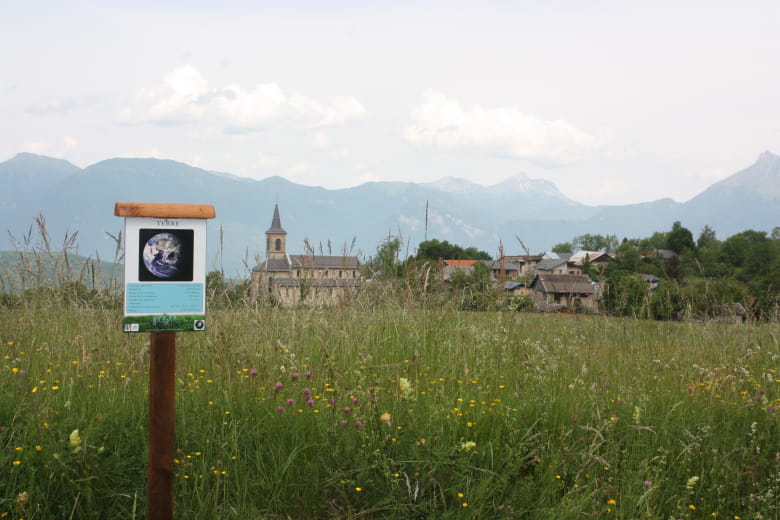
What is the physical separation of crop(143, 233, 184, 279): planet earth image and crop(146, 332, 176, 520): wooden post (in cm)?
33

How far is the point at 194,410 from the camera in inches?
157

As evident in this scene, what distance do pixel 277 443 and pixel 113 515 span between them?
1019mm

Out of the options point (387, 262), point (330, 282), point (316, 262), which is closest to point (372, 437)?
point (316, 262)

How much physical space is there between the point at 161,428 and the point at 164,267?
843mm

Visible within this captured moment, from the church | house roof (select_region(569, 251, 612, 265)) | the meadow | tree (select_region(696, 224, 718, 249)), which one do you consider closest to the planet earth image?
Answer: the meadow

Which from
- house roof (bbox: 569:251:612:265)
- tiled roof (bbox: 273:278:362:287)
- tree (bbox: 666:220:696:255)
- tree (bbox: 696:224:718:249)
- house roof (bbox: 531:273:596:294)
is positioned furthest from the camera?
house roof (bbox: 569:251:612:265)

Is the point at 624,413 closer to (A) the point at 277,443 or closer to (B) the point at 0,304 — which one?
(A) the point at 277,443

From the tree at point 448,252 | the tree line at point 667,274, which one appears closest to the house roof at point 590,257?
the tree line at point 667,274

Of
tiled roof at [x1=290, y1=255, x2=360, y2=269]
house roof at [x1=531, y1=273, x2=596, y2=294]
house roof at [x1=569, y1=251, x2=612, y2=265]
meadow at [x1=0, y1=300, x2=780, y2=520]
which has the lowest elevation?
meadow at [x1=0, y1=300, x2=780, y2=520]

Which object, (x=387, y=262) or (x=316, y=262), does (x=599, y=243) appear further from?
(x=316, y=262)

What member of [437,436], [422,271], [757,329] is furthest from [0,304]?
[757,329]

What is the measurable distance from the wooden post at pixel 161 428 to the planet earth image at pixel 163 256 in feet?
1.09

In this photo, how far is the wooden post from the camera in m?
2.85

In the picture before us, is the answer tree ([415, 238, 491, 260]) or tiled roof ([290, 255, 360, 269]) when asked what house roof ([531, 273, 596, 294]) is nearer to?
tiled roof ([290, 255, 360, 269])
